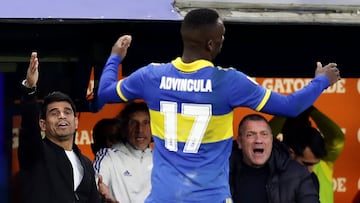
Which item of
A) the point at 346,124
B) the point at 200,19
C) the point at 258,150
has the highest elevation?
the point at 200,19

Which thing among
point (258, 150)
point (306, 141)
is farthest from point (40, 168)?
point (306, 141)

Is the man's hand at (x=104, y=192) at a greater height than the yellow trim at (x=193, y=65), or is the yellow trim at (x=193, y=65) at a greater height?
the yellow trim at (x=193, y=65)

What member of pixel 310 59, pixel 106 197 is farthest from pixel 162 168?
pixel 310 59

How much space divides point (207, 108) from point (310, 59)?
236 centimetres

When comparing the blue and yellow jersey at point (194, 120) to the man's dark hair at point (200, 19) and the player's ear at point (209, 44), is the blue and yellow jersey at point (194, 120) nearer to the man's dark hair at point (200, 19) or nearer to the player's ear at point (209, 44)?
the player's ear at point (209, 44)

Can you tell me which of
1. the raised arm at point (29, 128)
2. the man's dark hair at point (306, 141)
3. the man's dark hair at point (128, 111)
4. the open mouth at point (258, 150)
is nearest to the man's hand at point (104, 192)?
the man's dark hair at point (128, 111)

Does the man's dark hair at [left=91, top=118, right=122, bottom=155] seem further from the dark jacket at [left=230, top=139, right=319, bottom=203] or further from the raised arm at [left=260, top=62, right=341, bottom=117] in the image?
the raised arm at [left=260, top=62, right=341, bottom=117]

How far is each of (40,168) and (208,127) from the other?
1559 mm

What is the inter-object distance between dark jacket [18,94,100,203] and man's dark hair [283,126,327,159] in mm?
1848

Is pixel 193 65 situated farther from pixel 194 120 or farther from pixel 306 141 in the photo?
pixel 306 141

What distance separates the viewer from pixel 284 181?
18.8 feet

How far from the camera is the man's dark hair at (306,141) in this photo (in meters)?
6.49

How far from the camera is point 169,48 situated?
19.2 feet

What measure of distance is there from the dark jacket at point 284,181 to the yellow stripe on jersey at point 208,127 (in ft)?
5.65
